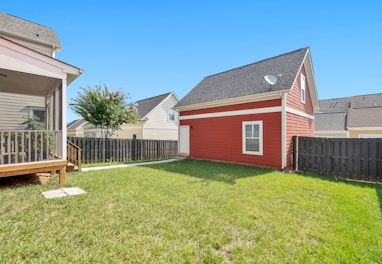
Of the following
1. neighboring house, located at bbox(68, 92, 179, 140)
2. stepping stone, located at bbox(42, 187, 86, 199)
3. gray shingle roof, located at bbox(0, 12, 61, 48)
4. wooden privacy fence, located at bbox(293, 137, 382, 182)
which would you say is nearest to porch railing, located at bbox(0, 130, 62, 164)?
stepping stone, located at bbox(42, 187, 86, 199)

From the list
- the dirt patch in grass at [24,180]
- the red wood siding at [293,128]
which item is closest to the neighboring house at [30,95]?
the dirt patch in grass at [24,180]

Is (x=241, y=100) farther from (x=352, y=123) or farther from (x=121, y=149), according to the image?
(x=352, y=123)

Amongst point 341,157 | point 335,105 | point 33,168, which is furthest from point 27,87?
point 335,105

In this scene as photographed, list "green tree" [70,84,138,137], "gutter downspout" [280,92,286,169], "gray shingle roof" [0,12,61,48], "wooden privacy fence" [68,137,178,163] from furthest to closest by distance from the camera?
"green tree" [70,84,138,137] < "wooden privacy fence" [68,137,178,163] < "gray shingle roof" [0,12,61,48] < "gutter downspout" [280,92,286,169]

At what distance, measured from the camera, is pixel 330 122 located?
1944 centimetres

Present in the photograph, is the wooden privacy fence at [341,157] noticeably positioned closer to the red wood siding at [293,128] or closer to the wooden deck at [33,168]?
the red wood siding at [293,128]

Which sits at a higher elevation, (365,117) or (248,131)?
(365,117)

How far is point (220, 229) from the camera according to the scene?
307cm

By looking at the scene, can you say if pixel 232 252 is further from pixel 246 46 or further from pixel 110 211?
pixel 246 46

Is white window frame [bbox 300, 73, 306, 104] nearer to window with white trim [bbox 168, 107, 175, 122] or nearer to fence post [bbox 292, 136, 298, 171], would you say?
fence post [bbox 292, 136, 298, 171]

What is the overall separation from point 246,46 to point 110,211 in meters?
13.8

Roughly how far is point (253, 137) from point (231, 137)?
1.19m

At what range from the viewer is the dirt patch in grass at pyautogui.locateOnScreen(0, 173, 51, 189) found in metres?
5.45

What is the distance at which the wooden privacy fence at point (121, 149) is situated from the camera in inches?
432
